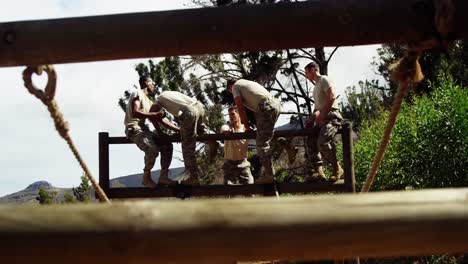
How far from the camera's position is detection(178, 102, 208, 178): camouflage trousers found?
26.1 feet

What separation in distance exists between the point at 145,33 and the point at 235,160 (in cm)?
617

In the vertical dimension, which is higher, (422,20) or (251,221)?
(422,20)

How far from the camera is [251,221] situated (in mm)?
1724

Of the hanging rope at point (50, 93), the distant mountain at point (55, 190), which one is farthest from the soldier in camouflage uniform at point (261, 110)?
the hanging rope at point (50, 93)

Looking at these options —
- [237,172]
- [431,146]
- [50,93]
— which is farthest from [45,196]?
[50,93]

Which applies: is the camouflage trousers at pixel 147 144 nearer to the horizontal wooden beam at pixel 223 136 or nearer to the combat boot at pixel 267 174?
the horizontal wooden beam at pixel 223 136

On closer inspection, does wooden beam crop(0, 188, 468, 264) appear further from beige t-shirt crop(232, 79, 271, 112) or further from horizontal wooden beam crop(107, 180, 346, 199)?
beige t-shirt crop(232, 79, 271, 112)

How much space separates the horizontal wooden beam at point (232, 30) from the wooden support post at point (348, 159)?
16.6 feet

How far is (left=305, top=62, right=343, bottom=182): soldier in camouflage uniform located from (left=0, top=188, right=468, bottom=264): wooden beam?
608 cm

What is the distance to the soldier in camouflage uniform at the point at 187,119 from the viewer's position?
7.96 metres

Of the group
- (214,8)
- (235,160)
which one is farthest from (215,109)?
(214,8)

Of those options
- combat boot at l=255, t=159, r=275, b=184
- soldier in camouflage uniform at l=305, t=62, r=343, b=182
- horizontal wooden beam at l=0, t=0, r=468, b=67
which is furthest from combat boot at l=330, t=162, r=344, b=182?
horizontal wooden beam at l=0, t=0, r=468, b=67

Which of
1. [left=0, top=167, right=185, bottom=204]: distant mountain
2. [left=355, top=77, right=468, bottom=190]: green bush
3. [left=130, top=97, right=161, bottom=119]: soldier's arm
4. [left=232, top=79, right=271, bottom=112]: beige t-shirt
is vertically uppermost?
[left=232, top=79, right=271, bottom=112]: beige t-shirt

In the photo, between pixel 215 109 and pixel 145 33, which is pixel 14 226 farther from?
pixel 215 109
